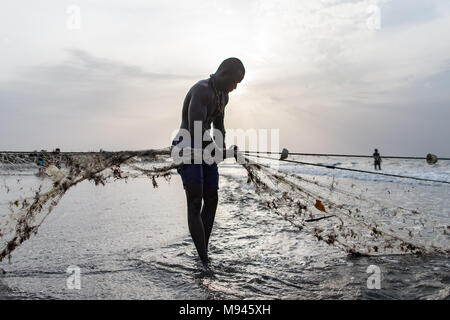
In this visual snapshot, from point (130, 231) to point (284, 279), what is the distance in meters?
3.10

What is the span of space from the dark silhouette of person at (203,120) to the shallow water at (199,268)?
0.51m

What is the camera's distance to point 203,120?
3451mm

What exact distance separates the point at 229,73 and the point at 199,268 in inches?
82.2

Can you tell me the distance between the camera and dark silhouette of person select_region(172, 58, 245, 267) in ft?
11.2

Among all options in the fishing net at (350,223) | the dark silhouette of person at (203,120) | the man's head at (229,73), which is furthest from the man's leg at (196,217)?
the man's head at (229,73)

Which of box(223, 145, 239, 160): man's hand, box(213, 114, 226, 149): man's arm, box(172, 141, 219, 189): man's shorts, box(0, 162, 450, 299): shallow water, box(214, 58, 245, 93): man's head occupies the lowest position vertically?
box(0, 162, 450, 299): shallow water

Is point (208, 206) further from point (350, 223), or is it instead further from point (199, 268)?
point (350, 223)

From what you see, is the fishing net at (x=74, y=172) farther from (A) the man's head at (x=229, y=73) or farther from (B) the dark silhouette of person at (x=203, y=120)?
(A) the man's head at (x=229, y=73)

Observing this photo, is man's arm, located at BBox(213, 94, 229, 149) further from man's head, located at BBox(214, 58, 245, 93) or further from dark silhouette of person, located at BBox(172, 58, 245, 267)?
man's head, located at BBox(214, 58, 245, 93)

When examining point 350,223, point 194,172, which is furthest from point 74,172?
point 350,223

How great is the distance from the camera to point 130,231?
18.0ft

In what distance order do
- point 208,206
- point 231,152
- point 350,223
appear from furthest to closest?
point 350,223 < point 208,206 < point 231,152

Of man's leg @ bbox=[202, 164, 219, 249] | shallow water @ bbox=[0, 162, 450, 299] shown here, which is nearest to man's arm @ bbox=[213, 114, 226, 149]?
man's leg @ bbox=[202, 164, 219, 249]
